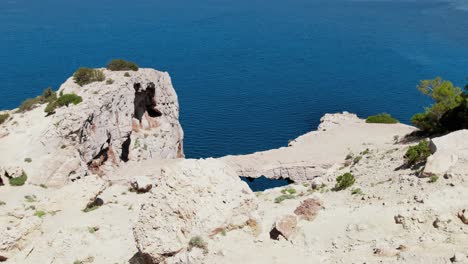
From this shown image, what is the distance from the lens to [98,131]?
49.4 m

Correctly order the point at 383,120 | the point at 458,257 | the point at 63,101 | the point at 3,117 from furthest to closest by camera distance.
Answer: the point at 383,120
the point at 3,117
the point at 63,101
the point at 458,257

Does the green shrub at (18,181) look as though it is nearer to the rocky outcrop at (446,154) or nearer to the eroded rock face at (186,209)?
the eroded rock face at (186,209)

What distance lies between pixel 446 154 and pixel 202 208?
15940 mm

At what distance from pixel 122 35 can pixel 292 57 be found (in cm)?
4620

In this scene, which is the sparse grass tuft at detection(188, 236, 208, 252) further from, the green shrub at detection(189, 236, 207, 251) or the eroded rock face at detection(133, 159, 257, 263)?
the eroded rock face at detection(133, 159, 257, 263)

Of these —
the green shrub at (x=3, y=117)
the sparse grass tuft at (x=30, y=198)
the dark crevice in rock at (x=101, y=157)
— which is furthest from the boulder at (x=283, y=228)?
the green shrub at (x=3, y=117)

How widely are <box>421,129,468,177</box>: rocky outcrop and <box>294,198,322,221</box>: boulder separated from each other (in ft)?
21.6

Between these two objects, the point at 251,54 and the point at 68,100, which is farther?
the point at 251,54

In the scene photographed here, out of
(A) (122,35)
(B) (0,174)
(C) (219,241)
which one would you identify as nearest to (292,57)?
(A) (122,35)

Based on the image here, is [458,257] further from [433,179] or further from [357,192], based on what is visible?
[357,192]

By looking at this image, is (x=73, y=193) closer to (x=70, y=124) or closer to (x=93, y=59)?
(x=70, y=124)

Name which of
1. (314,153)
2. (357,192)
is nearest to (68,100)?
(314,153)

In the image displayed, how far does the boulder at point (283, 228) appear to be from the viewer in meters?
21.5

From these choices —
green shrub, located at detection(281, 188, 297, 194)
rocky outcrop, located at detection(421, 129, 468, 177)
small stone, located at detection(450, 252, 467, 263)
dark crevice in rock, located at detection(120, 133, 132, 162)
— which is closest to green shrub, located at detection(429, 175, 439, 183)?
rocky outcrop, located at detection(421, 129, 468, 177)
